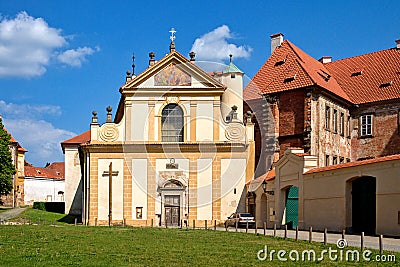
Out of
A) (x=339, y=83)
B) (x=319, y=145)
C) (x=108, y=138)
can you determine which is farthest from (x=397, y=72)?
(x=108, y=138)

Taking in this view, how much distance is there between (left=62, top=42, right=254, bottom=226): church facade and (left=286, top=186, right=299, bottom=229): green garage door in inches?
355

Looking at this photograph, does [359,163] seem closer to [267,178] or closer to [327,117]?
[267,178]

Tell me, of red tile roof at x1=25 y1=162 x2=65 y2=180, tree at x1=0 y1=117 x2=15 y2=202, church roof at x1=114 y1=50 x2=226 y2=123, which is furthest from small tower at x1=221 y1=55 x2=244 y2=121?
red tile roof at x1=25 y1=162 x2=65 y2=180

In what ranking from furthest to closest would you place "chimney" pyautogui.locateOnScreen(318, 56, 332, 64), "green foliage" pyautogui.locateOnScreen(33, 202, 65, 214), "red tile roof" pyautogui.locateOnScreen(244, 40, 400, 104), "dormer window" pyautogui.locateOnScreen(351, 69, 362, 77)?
"green foliage" pyautogui.locateOnScreen(33, 202, 65, 214) → "chimney" pyautogui.locateOnScreen(318, 56, 332, 64) → "dormer window" pyautogui.locateOnScreen(351, 69, 362, 77) → "red tile roof" pyautogui.locateOnScreen(244, 40, 400, 104)

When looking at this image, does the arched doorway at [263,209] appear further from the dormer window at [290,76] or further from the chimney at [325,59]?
the chimney at [325,59]

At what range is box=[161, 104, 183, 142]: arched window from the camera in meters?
47.3

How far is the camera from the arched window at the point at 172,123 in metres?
47.3

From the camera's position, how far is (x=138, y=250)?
20312 mm

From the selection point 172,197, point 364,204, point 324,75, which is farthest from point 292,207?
point 324,75

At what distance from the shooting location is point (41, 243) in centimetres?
2242

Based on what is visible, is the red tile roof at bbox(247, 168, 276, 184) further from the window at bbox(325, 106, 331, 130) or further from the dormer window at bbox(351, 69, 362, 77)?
the dormer window at bbox(351, 69, 362, 77)

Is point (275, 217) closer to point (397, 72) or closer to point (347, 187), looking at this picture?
point (347, 187)

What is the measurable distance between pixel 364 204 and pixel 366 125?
74.9 feet

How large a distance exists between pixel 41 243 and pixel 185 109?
26122 mm
